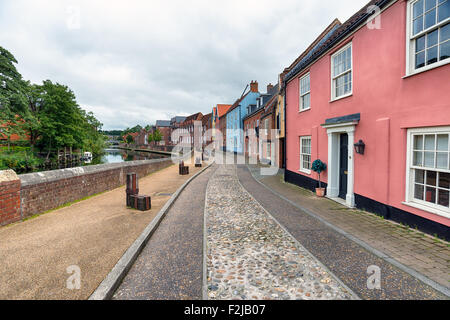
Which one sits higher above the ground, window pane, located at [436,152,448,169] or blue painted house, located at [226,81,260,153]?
blue painted house, located at [226,81,260,153]

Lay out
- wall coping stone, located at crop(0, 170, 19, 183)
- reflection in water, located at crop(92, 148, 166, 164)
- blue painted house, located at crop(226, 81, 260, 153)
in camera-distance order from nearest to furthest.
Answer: wall coping stone, located at crop(0, 170, 19, 183)
blue painted house, located at crop(226, 81, 260, 153)
reflection in water, located at crop(92, 148, 166, 164)

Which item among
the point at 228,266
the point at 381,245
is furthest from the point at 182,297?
the point at 381,245

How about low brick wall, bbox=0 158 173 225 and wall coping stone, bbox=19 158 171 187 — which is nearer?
low brick wall, bbox=0 158 173 225

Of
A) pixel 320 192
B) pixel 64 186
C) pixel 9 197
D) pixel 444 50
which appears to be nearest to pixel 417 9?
pixel 444 50

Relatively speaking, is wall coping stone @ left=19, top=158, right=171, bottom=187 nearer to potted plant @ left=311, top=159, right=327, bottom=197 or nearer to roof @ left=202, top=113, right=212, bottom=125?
potted plant @ left=311, top=159, right=327, bottom=197

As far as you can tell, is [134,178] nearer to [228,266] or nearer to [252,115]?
[228,266]

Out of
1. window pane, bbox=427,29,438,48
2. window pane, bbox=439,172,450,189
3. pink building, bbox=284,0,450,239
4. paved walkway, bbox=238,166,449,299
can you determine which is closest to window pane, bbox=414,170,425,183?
pink building, bbox=284,0,450,239

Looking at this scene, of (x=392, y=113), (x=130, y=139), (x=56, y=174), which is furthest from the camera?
(x=130, y=139)

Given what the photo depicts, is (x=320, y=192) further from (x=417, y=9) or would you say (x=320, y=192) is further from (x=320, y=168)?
(x=417, y=9)

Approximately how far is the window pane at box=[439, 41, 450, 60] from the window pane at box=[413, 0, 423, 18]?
1061 mm

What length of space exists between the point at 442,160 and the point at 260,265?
15.0 feet

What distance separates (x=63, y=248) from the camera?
4320 mm

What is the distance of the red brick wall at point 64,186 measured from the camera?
6.17m

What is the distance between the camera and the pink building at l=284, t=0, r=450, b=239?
4.72 meters
